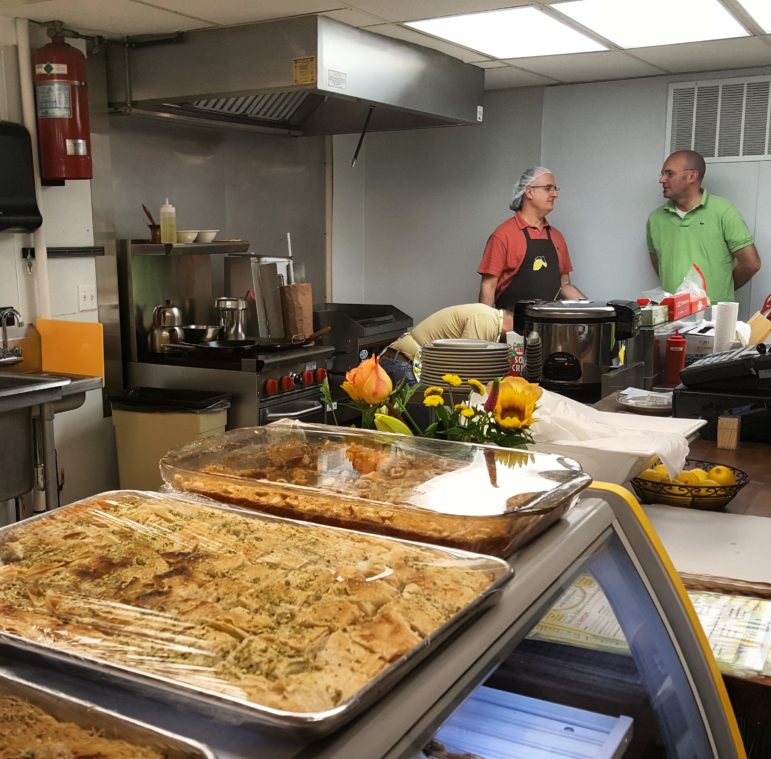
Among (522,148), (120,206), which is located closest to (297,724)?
(120,206)

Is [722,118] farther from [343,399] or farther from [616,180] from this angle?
[343,399]

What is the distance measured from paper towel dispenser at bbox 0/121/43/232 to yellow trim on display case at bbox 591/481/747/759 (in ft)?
10.8

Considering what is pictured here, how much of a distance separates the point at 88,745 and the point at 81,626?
0.50 feet

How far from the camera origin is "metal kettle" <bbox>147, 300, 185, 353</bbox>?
4.75m

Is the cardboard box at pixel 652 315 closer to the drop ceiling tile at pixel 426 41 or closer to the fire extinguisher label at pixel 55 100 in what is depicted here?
the drop ceiling tile at pixel 426 41

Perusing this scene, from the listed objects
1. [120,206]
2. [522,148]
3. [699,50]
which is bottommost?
[120,206]

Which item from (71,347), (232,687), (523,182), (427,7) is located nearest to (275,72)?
(427,7)

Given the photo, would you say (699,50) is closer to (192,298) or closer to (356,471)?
(192,298)

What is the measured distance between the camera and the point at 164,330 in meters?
4.76

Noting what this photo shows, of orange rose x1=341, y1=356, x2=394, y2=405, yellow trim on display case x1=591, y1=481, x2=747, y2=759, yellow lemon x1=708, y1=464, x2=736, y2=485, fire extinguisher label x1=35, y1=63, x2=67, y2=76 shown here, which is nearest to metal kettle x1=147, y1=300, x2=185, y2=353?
fire extinguisher label x1=35, y1=63, x2=67, y2=76

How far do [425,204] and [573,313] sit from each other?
14.7 feet

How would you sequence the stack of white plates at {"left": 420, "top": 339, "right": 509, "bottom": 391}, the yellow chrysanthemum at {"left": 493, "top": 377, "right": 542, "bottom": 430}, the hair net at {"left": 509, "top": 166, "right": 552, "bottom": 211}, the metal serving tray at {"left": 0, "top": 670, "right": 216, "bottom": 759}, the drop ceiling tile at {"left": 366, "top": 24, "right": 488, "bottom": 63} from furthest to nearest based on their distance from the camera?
the hair net at {"left": 509, "top": 166, "right": 552, "bottom": 211}
the drop ceiling tile at {"left": 366, "top": 24, "right": 488, "bottom": 63}
the stack of white plates at {"left": 420, "top": 339, "right": 509, "bottom": 391}
the yellow chrysanthemum at {"left": 493, "top": 377, "right": 542, "bottom": 430}
the metal serving tray at {"left": 0, "top": 670, "right": 216, "bottom": 759}

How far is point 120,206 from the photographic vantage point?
474cm

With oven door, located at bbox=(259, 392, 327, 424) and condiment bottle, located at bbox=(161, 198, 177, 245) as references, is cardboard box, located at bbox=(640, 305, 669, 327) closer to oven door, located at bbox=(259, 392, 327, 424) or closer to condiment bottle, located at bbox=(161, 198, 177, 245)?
oven door, located at bbox=(259, 392, 327, 424)
